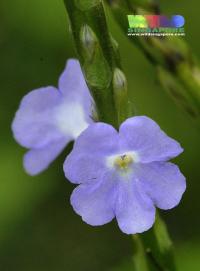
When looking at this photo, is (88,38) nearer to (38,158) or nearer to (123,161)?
(123,161)

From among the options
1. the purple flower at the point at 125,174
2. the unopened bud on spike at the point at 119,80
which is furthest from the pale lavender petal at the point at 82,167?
the unopened bud on spike at the point at 119,80

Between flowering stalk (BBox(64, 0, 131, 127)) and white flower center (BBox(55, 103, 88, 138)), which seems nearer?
flowering stalk (BBox(64, 0, 131, 127))

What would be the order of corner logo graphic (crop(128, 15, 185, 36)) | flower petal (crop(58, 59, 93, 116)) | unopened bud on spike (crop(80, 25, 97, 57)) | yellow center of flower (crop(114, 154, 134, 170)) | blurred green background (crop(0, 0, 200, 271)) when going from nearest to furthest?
unopened bud on spike (crop(80, 25, 97, 57)) < yellow center of flower (crop(114, 154, 134, 170)) < corner logo graphic (crop(128, 15, 185, 36)) < flower petal (crop(58, 59, 93, 116)) < blurred green background (crop(0, 0, 200, 271))

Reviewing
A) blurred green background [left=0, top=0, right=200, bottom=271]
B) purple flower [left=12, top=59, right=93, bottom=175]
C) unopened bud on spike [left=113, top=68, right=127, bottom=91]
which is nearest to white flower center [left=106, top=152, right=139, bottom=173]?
unopened bud on spike [left=113, top=68, right=127, bottom=91]

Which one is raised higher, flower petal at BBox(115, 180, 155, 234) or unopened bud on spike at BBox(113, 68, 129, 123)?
unopened bud on spike at BBox(113, 68, 129, 123)

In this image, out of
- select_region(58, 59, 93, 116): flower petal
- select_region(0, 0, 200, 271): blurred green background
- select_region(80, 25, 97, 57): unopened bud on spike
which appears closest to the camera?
select_region(80, 25, 97, 57): unopened bud on spike

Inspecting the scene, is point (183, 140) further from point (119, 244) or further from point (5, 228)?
point (5, 228)

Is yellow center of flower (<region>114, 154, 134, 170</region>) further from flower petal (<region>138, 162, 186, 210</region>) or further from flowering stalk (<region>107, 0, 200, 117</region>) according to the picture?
flowering stalk (<region>107, 0, 200, 117</region>)
